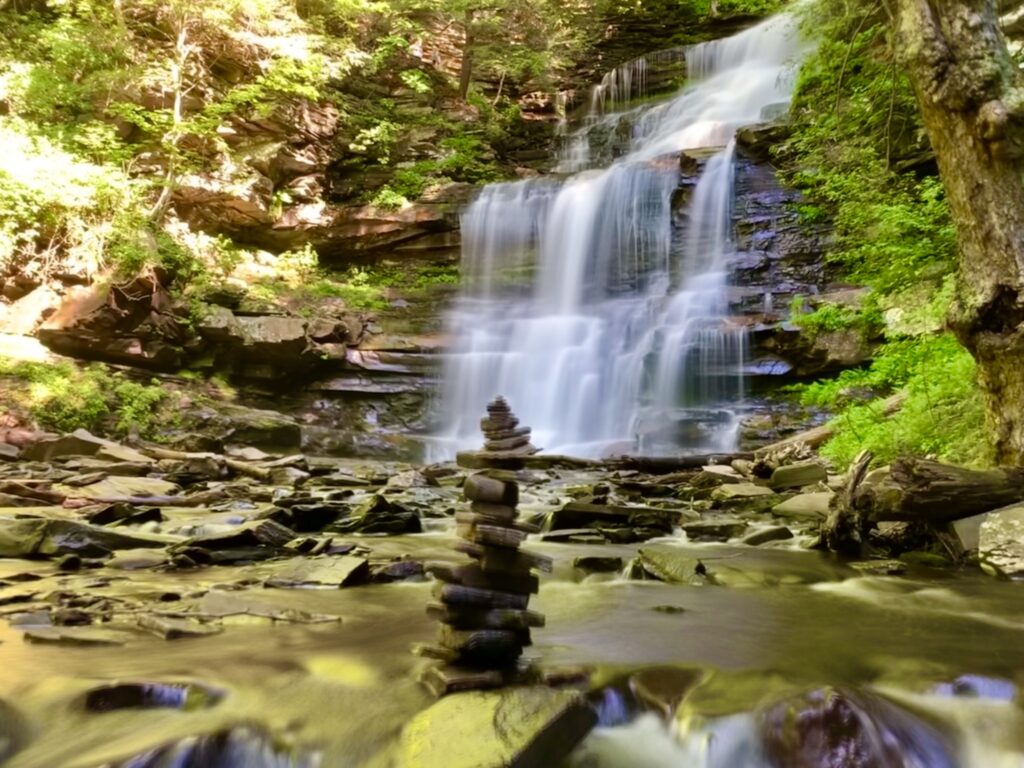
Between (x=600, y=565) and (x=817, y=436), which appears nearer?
(x=600, y=565)

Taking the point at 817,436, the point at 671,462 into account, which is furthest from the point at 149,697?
the point at 817,436

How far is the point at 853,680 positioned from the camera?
2.85m

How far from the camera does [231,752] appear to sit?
2352mm

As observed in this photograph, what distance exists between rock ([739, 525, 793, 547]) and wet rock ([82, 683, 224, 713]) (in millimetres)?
4590

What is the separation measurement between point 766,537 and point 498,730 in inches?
172

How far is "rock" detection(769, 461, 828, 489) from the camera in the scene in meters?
8.31

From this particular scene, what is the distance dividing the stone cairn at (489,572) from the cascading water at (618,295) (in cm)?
1061

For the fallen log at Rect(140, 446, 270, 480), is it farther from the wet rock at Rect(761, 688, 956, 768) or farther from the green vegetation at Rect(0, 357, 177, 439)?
→ the wet rock at Rect(761, 688, 956, 768)

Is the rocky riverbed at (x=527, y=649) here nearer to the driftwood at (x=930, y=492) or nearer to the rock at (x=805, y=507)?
the driftwood at (x=930, y=492)

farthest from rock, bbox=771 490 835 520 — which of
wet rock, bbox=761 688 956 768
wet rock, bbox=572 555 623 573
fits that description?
wet rock, bbox=761 688 956 768

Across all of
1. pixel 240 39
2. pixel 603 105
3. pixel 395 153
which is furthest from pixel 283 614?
pixel 603 105

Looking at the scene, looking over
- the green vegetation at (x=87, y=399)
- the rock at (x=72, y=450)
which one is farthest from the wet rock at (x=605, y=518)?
the green vegetation at (x=87, y=399)

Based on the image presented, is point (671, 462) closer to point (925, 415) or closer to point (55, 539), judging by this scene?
point (925, 415)

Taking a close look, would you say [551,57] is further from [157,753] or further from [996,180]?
[157,753]
